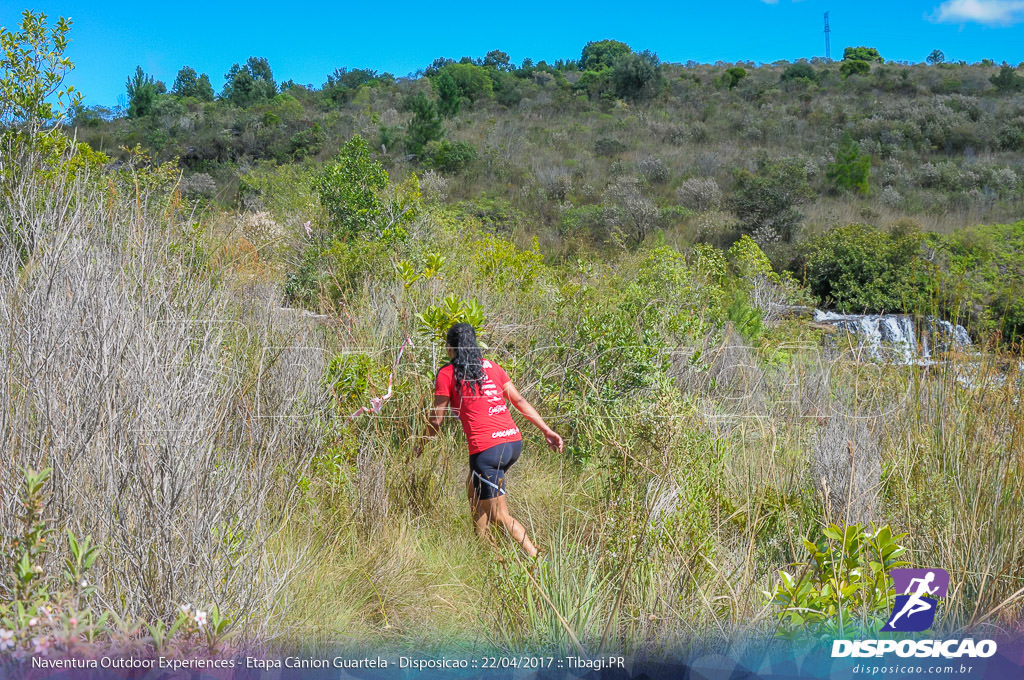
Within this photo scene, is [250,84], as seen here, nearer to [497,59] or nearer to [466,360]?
[497,59]

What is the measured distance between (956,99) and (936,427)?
105ft

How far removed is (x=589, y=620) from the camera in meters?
3.06

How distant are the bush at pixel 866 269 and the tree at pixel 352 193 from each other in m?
7.91

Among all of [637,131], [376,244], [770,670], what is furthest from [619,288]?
[637,131]

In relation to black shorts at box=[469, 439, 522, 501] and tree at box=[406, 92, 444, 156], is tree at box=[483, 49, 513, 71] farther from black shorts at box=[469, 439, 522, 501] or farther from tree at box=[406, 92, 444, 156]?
black shorts at box=[469, 439, 522, 501]

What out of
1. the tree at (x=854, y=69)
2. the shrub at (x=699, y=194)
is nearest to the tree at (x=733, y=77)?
the tree at (x=854, y=69)

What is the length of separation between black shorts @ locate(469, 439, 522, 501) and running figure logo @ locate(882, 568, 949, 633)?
85.4 inches

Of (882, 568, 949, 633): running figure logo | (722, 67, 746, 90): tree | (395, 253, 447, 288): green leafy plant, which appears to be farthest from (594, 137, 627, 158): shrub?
(882, 568, 949, 633): running figure logo

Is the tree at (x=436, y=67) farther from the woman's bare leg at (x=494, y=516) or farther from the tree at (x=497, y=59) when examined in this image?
the woman's bare leg at (x=494, y=516)

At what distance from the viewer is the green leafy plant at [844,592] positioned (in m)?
2.86

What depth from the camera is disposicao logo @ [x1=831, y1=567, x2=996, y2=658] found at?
9.27 feet

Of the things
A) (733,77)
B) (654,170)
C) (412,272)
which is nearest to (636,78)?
(733,77)

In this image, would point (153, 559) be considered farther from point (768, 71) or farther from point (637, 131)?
point (768, 71)

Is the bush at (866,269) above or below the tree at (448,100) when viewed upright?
below
